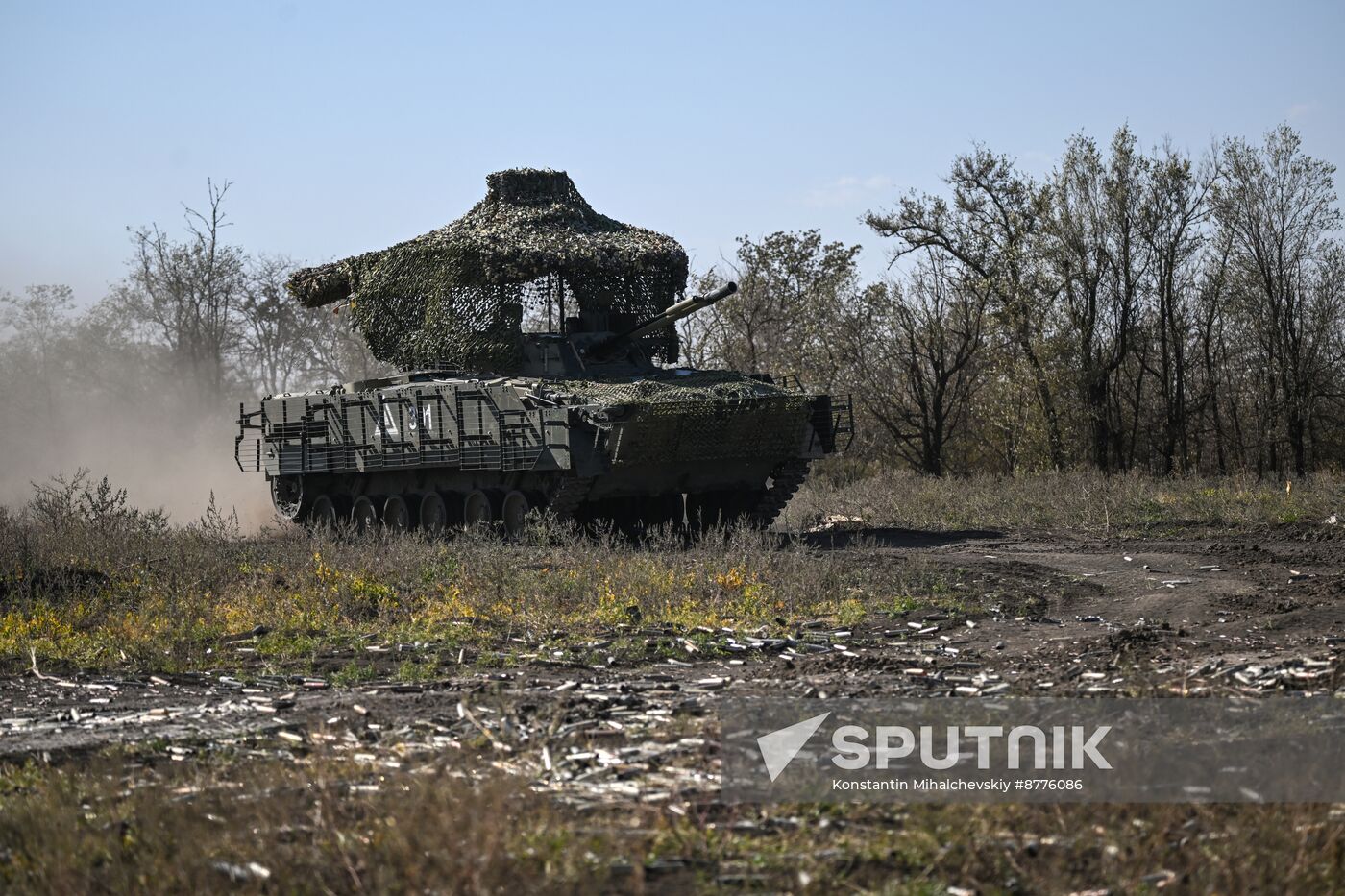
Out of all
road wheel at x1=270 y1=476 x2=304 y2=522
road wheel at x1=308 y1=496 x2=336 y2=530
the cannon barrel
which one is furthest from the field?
road wheel at x1=270 y1=476 x2=304 y2=522

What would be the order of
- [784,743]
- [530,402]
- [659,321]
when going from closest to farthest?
[784,743] < [530,402] < [659,321]

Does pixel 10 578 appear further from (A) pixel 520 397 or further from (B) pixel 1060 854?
(B) pixel 1060 854

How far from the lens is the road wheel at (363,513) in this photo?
21.5 meters

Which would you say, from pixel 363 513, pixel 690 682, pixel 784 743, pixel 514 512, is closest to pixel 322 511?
pixel 363 513

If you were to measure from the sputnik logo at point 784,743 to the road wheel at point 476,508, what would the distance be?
12.3 metres

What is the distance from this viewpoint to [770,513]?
63.3 ft

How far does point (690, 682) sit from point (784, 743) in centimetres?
204

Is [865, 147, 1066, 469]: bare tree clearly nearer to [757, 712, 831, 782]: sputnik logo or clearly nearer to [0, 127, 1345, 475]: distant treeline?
[0, 127, 1345, 475]: distant treeline

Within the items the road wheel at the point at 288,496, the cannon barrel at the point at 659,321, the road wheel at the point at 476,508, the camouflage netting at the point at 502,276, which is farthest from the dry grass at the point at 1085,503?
the road wheel at the point at 288,496

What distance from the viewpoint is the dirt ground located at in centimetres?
673

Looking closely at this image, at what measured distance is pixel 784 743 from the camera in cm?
636

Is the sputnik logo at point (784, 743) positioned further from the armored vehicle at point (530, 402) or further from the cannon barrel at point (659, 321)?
the cannon barrel at point (659, 321)

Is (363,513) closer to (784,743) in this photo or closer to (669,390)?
(669,390)

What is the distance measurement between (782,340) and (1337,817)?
101 ft
